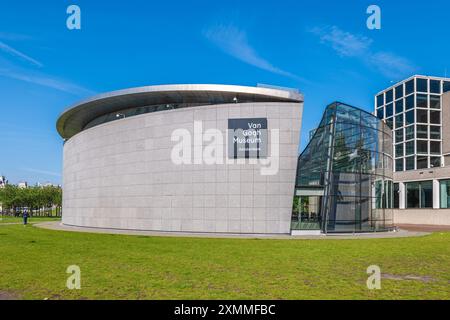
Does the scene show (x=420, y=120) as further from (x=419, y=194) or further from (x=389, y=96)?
(x=419, y=194)

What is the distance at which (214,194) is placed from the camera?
97.1 feet

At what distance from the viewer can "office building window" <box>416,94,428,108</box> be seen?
8459cm

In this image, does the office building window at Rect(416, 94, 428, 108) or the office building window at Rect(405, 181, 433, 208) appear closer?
the office building window at Rect(405, 181, 433, 208)

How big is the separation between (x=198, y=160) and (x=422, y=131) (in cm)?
7054

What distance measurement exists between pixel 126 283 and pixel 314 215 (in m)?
20.1

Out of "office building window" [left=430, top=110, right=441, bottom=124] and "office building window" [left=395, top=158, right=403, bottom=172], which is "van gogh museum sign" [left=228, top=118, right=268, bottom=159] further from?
"office building window" [left=395, top=158, right=403, bottom=172]

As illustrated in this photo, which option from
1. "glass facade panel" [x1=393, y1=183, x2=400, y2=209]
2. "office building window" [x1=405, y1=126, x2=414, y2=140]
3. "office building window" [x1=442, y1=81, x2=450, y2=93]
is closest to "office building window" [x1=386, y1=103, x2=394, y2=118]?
"office building window" [x1=405, y1=126, x2=414, y2=140]

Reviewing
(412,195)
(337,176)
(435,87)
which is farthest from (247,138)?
(435,87)

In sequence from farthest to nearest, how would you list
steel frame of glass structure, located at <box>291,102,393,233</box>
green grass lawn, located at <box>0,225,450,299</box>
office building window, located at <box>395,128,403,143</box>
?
1. office building window, located at <box>395,128,403,143</box>
2. steel frame of glass structure, located at <box>291,102,393,233</box>
3. green grass lawn, located at <box>0,225,450,299</box>

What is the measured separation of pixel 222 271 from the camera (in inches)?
505

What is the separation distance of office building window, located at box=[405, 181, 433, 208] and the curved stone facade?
3746 centimetres

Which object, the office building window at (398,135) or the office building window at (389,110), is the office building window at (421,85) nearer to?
the office building window at (389,110)

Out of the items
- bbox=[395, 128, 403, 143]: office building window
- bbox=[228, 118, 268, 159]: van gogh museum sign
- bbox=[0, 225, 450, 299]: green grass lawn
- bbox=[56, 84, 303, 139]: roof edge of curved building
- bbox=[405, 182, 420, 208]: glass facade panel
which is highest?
bbox=[395, 128, 403, 143]: office building window

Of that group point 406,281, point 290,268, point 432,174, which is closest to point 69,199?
point 290,268
